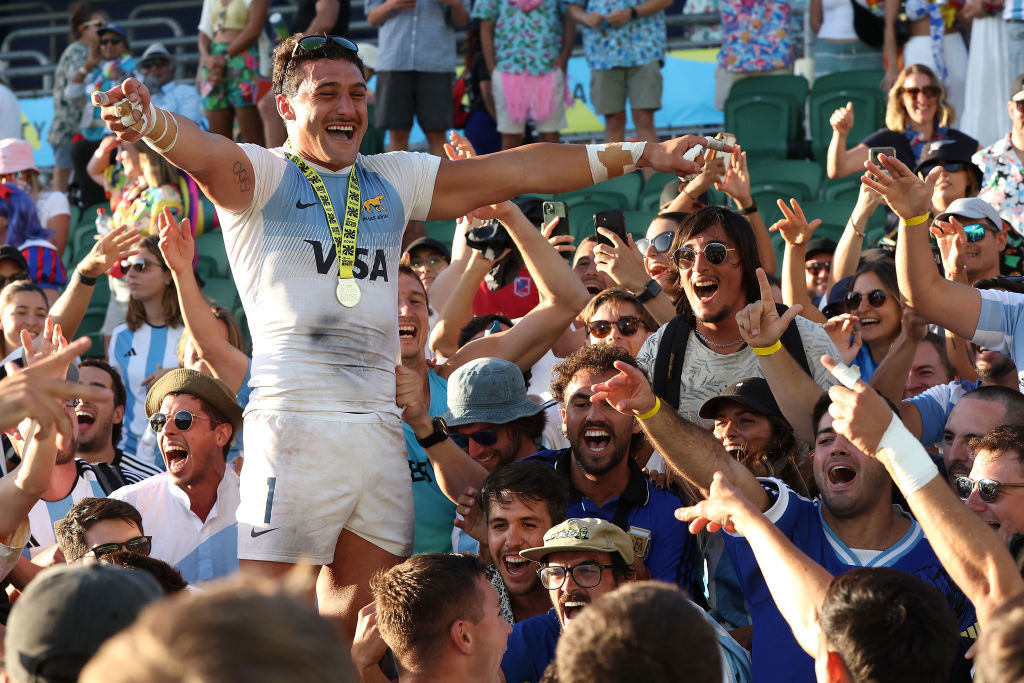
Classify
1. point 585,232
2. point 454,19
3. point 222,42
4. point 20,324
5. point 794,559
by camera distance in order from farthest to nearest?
point 222,42, point 454,19, point 585,232, point 20,324, point 794,559

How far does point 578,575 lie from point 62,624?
219cm

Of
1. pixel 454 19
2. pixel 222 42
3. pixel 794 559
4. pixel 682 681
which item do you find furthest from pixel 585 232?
pixel 682 681

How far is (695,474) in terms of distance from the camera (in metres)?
4.10

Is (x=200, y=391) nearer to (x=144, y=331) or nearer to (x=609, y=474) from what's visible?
(x=609, y=474)

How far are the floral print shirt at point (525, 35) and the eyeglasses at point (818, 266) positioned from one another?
3.33 m

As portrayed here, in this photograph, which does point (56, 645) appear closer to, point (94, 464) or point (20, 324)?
point (94, 464)

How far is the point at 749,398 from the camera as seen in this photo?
4652 millimetres

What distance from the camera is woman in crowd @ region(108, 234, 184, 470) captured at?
7078 mm

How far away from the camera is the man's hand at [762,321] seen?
178 inches

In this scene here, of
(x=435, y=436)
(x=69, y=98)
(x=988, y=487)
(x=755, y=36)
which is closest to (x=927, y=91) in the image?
(x=755, y=36)

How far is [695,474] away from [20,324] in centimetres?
412

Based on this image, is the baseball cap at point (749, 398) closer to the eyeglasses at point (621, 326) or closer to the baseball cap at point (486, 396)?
the baseball cap at point (486, 396)

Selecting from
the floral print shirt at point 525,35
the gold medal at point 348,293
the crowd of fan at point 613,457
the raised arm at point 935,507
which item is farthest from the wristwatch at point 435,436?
the floral print shirt at point 525,35

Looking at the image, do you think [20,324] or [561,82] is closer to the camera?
[20,324]
